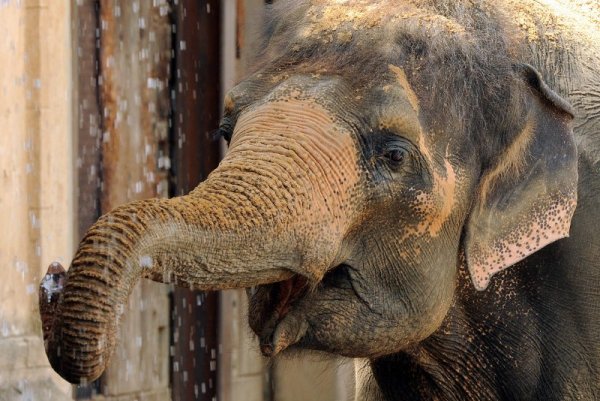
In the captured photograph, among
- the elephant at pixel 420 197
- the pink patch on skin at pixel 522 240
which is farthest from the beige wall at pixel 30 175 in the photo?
the pink patch on skin at pixel 522 240

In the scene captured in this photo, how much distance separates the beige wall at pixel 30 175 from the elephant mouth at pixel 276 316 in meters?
2.04

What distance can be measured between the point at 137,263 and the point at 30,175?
262 cm

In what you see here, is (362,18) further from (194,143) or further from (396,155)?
(194,143)

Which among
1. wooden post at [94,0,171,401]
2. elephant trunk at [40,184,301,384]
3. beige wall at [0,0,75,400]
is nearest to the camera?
elephant trunk at [40,184,301,384]

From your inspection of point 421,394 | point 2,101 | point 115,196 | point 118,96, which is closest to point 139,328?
point 115,196

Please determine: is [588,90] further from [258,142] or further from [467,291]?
[258,142]

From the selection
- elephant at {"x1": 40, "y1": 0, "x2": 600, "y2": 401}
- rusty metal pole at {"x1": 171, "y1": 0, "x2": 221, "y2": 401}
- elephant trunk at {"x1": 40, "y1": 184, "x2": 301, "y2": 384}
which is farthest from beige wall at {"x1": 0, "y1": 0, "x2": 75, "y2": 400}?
elephant trunk at {"x1": 40, "y1": 184, "x2": 301, "y2": 384}

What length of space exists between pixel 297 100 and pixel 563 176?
0.67 m

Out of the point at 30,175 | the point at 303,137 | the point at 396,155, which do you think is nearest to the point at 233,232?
the point at 303,137

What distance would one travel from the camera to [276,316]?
10.6 ft

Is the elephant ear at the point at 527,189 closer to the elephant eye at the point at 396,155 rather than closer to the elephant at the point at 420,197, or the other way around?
the elephant at the point at 420,197

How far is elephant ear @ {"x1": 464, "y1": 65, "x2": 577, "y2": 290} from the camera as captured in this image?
3.44m

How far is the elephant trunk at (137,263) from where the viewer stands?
262 cm

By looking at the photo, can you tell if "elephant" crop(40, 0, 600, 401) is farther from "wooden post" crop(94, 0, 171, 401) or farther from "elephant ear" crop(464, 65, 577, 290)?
"wooden post" crop(94, 0, 171, 401)
